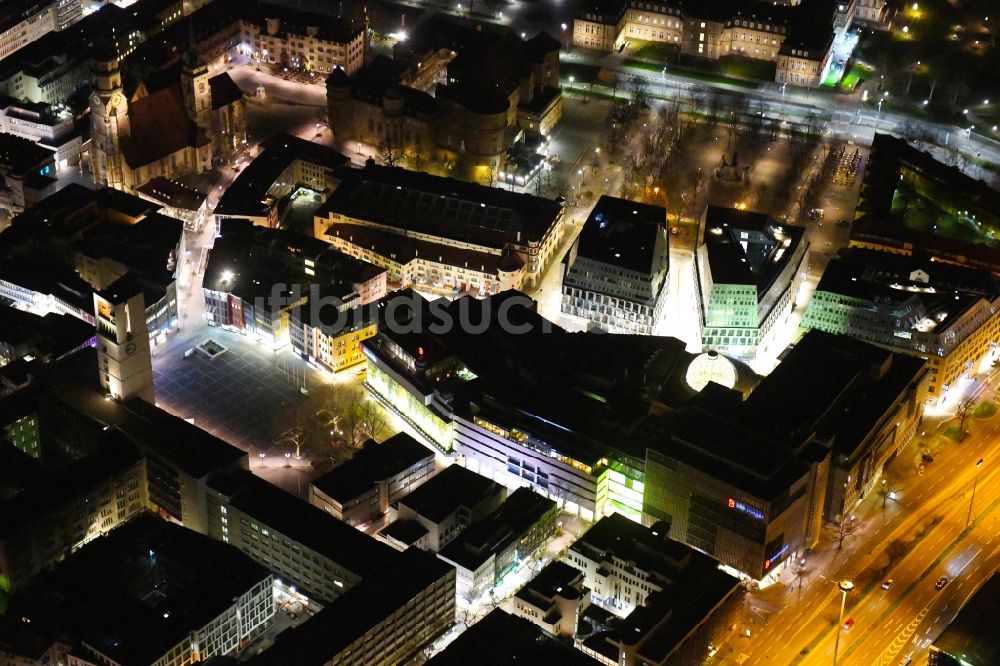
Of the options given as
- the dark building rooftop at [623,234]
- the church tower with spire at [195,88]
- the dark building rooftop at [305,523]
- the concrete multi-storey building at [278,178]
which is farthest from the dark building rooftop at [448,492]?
the church tower with spire at [195,88]

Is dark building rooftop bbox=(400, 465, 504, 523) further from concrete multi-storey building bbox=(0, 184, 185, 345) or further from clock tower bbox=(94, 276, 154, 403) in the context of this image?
concrete multi-storey building bbox=(0, 184, 185, 345)

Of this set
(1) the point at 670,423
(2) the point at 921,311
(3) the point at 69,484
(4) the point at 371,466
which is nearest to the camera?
(3) the point at 69,484

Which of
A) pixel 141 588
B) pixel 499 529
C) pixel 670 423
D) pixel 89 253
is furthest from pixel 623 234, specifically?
pixel 141 588

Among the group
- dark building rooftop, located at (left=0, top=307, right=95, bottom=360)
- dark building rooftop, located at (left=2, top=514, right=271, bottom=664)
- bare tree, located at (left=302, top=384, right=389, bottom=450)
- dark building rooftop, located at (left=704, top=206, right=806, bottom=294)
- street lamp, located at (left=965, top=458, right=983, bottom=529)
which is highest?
dark building rooftop, located at (left=704, top=206, right=806, bottom=294)

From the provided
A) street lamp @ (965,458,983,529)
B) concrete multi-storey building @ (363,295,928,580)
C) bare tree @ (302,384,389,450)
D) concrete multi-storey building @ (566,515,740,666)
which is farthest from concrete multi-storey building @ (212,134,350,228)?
street lamp @ (965,458,983,529)

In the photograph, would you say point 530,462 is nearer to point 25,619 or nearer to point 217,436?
point 217,436

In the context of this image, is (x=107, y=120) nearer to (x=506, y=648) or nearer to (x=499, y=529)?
(x=499, y=529)

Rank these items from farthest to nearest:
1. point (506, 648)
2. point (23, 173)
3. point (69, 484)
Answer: point (23, 173), point (69, 484), point (506, 648)
